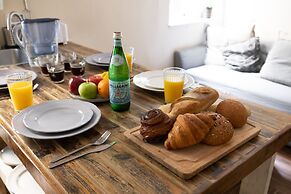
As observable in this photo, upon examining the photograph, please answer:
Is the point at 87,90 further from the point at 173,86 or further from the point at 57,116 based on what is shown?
the point at 173,86

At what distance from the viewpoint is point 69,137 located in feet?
3.00

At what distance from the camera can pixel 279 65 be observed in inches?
112

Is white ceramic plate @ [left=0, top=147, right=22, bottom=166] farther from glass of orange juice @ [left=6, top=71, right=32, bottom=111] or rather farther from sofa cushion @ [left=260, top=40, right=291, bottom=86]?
sofa cushion @ [left=260, top=40, right=291, bottom=86]

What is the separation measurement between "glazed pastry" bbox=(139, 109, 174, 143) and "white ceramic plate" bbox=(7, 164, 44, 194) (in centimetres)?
62

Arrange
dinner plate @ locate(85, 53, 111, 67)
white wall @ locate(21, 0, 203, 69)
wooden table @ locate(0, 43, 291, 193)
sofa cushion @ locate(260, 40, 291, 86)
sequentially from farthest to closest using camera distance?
1. sofa cushion @ locate(260, 40, 291, 86)
2. white wall @ locate(21, 0, 203, 69)
3. dinner plate @ locate(85, 53, 111, 67)
4. wooden table @ locate(0, 43, 291, 193)

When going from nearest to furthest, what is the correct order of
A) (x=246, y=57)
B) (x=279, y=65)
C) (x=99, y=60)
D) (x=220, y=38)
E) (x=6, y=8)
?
1. (x=99, y=60)
2. (x=6, y=8)
3. (x=279, y=65)
4. (x=246, y=57)
5. (x=220, y=38)

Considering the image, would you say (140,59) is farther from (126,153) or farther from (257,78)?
(126,153)

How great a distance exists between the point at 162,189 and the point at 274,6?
3.16m

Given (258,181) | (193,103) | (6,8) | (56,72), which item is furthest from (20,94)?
(6,8)

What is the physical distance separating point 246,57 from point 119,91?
2.49 meters

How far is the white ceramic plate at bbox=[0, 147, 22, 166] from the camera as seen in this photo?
1399 mm

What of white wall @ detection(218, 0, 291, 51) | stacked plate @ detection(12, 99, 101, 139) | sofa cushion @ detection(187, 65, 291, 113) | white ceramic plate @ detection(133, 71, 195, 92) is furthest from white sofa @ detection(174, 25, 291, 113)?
stacked plate @ detection(12, 99, 101, 139)

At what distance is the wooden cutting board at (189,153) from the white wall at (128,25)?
72.4 inches

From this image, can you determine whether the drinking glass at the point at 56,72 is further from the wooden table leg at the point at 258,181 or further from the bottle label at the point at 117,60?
the wooden table leg at the point at 258,181
